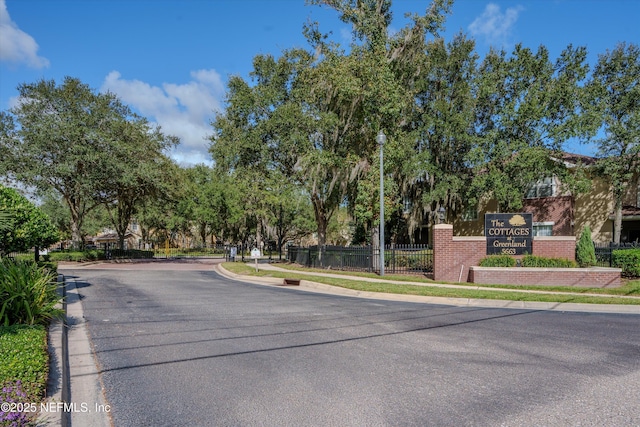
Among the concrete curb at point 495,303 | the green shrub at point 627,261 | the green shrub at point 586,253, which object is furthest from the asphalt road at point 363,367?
the green shrub at point 627,261

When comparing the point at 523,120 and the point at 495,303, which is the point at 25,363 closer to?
the point at 495,303

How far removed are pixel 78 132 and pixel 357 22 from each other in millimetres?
20929

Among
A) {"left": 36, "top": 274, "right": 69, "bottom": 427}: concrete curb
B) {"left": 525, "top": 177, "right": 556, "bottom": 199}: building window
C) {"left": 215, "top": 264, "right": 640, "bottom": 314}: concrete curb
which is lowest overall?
{"left": 215, "top": 264, "right": 640, "bottom": 314}: concrete curb

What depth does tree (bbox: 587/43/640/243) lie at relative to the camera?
25266 millimetres

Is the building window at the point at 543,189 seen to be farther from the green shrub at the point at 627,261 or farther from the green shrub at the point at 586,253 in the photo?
the green shrub at the point at 586,253

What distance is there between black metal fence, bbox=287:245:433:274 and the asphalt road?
10039mm

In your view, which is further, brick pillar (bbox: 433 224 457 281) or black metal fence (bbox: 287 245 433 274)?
black metal fence (bbox: 287 245 433 274)

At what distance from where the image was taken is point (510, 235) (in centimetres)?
1733

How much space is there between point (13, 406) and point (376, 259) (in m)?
18.1

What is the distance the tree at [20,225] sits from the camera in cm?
966

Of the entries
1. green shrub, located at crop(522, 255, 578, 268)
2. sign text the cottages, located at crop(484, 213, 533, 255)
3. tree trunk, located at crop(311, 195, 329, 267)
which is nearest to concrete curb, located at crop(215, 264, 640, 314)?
green shrub, located at crop(522, 255, 578, 268)

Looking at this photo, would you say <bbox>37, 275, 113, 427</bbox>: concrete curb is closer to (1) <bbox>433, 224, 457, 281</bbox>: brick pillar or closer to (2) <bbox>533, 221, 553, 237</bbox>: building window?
(1) <bbox>433, 224, 457, 281</bbox>: brick pillar

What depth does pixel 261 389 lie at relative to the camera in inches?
184

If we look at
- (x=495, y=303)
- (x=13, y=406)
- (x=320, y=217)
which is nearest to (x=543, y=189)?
(x=320, y=217)
